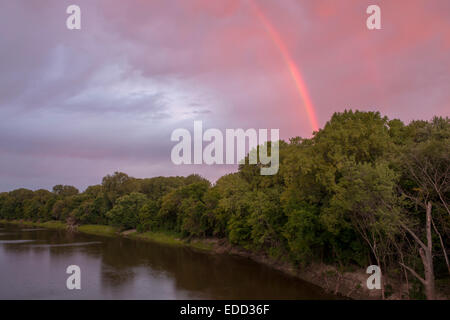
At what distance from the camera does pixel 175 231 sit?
69.2m

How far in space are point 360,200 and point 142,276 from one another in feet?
85.2

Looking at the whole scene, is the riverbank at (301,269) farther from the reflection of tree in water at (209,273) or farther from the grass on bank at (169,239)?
the reflection of tree in water at (209,273)

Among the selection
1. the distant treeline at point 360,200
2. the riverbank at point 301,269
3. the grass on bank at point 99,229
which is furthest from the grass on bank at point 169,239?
the distant treeline at point 360,200

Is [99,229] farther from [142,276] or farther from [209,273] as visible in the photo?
[209,273]

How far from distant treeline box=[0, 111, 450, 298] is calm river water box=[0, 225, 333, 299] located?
173 inches

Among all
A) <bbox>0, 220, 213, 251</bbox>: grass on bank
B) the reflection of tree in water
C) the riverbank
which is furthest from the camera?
<bbox>0, 220, 213, 251</bbox>: grass on bank

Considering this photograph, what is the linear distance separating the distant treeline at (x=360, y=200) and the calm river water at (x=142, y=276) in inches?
173

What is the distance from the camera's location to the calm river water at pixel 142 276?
2945 centimetres

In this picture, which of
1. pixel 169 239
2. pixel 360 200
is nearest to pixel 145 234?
pixel 169 239

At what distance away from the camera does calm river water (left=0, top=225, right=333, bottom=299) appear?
96.6 feet

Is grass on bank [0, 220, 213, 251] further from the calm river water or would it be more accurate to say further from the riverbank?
the calm river water

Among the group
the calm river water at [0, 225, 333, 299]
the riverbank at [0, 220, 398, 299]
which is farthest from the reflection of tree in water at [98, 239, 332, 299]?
the riverbank at [0, 220, 398, 299]

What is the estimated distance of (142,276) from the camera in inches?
1443
